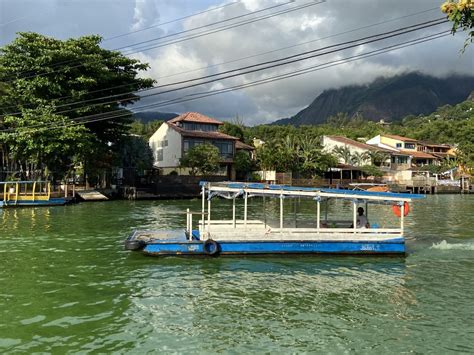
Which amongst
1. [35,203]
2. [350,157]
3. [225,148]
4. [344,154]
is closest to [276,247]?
[35,203]

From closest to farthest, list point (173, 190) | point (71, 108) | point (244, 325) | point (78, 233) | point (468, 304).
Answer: point (244, 325)
point (468, 304)
point (78, 233)
point (71, 108)
point (173, 190)

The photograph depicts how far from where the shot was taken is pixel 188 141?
66.2 metres

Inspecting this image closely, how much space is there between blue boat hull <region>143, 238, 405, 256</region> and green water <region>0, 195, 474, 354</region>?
1.37 feet

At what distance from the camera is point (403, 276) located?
50.7ft

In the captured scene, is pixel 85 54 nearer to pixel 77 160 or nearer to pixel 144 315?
pixel 77 160

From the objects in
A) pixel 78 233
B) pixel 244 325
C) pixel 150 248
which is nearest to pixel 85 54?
pixel 78 233

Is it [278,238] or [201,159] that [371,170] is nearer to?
[201,159]

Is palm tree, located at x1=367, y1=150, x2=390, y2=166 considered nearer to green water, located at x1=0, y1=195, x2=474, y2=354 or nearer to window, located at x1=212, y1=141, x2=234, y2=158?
window, located at x1=212, y1=141, x2=234, y2=158

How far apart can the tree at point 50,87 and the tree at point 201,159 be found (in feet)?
47.4

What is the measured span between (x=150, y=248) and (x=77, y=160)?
34810 millimetres

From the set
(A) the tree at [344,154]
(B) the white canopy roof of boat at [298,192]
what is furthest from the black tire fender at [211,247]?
(A) the tree at [344,154]

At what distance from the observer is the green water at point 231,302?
9.46 m

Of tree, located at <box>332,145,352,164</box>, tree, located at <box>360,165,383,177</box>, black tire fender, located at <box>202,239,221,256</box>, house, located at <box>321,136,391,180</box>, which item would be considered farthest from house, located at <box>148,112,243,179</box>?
Result: black tire fender, located at <box>202,239,221,256</box>

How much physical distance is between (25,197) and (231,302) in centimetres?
3459
